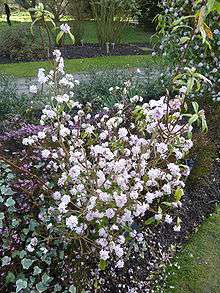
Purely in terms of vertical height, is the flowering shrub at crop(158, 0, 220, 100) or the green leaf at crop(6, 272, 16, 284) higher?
the flowering shrub at crop(158, 0, 220, 100)

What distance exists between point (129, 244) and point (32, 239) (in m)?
0.85

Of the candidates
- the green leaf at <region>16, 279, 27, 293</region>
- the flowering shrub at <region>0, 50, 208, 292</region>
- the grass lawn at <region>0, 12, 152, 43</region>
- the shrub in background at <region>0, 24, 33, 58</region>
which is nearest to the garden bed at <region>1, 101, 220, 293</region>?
the flowering shrub at <region>0, 50, 208, 292</region>

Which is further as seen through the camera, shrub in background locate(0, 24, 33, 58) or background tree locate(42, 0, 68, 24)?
background tree locate(42, 0, 68, 24)

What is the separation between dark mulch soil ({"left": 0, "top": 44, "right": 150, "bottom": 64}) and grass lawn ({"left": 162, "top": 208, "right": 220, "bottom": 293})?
7.40 meters

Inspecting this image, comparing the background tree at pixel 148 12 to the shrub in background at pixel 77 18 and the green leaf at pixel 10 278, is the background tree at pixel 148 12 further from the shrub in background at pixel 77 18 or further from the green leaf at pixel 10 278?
the green leaf at pixel 10 278

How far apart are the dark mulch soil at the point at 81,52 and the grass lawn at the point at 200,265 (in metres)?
7.40

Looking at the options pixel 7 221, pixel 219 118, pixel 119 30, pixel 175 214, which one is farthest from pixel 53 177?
pixel 119 30

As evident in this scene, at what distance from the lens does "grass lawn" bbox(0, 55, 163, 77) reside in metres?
8.98

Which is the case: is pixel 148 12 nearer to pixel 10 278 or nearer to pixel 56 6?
pixel 56 6

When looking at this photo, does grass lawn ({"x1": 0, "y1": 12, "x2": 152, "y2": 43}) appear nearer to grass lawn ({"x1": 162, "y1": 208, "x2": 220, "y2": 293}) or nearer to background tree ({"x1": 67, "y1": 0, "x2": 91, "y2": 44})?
background tree ({"x1": 67, "y1": 0, "x2": 91, "y2": 44})

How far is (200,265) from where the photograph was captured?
3.72 meters

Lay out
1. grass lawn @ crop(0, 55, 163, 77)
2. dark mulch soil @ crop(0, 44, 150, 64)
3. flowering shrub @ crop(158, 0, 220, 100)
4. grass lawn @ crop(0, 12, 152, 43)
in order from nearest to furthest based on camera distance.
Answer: flowering shrub @ crop(158, 0, 220, 100)
grass lawn @ crop(0, 55, 163, 77)
dark mulch soil @ crop(0, 44, 150, 64)
grass lawn @ crop(0, 12, 152, 43)

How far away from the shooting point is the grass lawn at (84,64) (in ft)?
29.5

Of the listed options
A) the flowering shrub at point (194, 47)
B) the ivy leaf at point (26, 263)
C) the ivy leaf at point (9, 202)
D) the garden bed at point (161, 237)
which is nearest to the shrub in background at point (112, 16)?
the flowering shrub at point (194, 47)
